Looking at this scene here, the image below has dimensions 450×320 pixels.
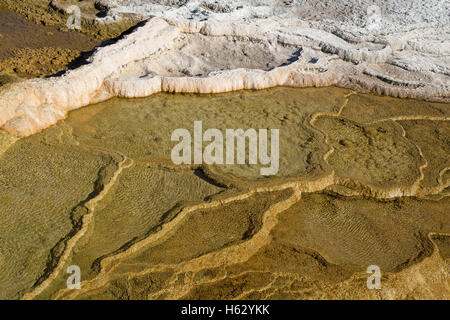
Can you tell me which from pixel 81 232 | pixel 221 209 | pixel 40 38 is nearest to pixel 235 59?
pixel 40 38

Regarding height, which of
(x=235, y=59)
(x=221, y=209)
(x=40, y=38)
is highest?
(x=221, y=209)

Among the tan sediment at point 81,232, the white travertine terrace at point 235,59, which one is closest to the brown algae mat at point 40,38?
the white travertine terrace at point 235,59

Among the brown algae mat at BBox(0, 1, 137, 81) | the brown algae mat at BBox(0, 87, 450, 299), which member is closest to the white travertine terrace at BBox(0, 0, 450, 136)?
the brown algae mat at BBox(0, 87, 450, 299)

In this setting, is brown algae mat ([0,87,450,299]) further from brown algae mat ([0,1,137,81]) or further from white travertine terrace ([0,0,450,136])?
brown algae mat ([0,1,137,81])

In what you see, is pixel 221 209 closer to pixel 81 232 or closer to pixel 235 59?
pixel 81 232

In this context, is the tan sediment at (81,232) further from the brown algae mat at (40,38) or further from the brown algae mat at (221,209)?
the brown algae mat at (40,38)
